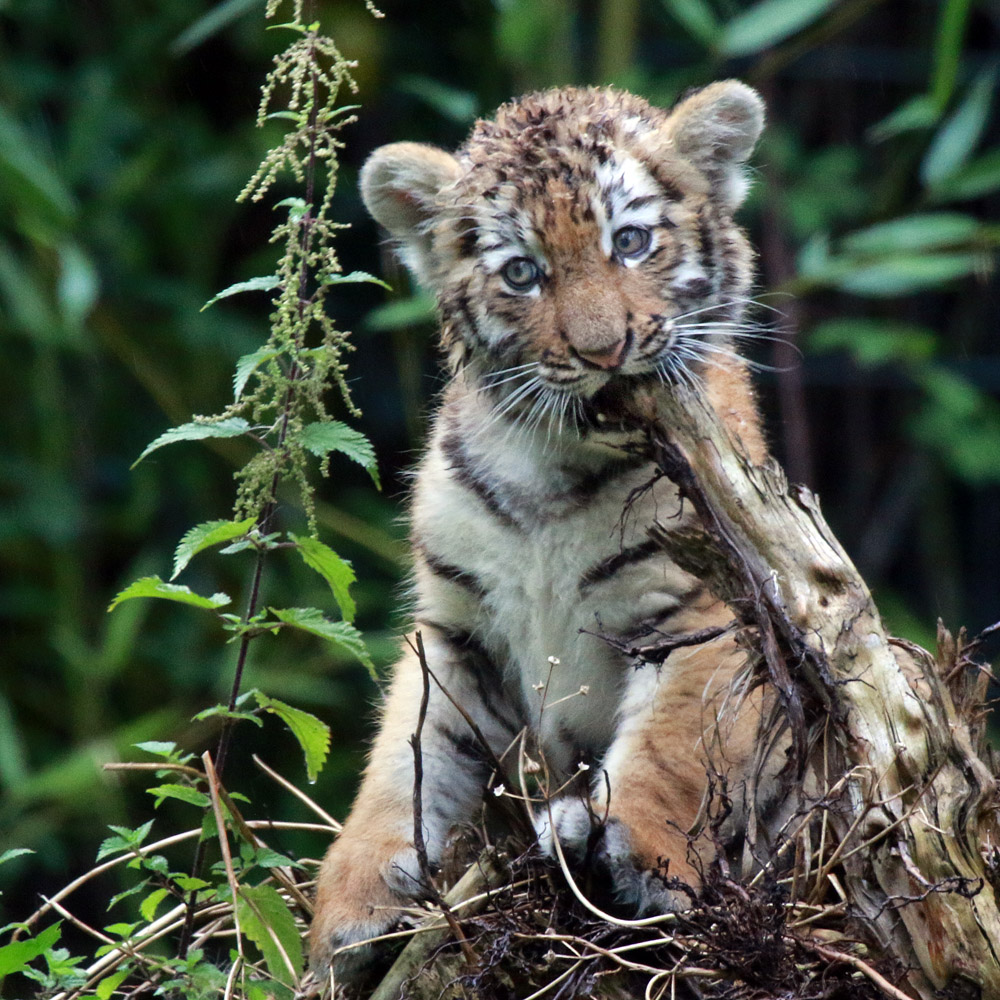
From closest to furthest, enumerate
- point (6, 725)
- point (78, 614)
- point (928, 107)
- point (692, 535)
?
point (692, 535)
point (928, 107)
point (6, 725)
point (78, 614)

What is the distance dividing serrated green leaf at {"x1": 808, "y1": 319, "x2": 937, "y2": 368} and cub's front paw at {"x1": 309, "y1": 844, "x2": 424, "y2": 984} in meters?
3.02

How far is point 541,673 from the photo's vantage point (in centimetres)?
280

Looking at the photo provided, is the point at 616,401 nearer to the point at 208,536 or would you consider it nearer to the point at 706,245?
the point at 706,245

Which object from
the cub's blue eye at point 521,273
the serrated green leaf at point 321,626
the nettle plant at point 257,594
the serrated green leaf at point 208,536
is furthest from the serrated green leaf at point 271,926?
the cub's blue eye at point 521,273

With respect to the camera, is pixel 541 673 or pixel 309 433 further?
pixel 541 673

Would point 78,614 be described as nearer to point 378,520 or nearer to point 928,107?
point 378,520

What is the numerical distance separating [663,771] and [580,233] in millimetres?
965

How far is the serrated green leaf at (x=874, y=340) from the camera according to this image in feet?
16.6

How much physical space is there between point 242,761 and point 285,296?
3.27 metres

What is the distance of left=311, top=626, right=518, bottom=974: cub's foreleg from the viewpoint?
2627mm

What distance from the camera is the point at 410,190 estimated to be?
9.88 ft

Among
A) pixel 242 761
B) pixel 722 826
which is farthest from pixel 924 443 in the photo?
pixel 722 826

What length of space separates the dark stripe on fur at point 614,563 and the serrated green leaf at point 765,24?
83.5 inches

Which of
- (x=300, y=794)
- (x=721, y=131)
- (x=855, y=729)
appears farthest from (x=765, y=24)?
(x=855, y=729)
